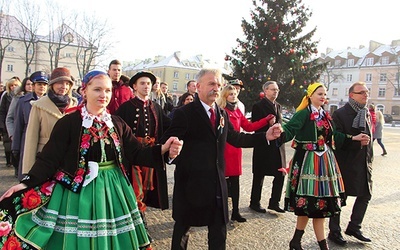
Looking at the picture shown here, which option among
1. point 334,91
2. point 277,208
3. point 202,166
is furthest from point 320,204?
point 334,91

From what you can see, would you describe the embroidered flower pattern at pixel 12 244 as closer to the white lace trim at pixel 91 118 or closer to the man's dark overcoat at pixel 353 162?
the white lace trim at pixel 91 118

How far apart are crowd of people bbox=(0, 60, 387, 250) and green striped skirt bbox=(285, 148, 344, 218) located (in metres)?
0.01

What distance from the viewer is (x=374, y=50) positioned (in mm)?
60938

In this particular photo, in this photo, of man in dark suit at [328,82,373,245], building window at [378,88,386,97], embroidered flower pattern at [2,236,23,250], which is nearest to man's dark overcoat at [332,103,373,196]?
man in dark suit at [328,82,373,245]

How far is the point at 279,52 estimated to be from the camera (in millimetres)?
15398

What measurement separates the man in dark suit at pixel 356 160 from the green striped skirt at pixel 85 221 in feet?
10.4

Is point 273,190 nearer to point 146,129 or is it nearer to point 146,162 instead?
point 146,129

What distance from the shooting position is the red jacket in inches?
216

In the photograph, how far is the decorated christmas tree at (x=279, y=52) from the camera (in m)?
15.2

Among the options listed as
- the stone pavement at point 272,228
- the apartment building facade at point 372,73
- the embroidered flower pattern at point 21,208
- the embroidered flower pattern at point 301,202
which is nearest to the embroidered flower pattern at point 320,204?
the embroidered flower pattern at point 301,202

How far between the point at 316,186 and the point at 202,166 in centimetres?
150

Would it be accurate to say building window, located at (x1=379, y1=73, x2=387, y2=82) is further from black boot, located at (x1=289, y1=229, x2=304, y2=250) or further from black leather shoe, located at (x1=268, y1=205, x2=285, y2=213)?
black boot, located at (x1=289, y1=229, x2=304, y2=250)

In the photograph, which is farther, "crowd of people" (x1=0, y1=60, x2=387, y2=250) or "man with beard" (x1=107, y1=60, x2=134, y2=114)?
"man with beard" (x1=107, y1=60, x2=134, y2=114)

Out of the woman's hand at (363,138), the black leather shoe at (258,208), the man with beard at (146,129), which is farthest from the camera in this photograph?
the black leather shoe at (258,208)
